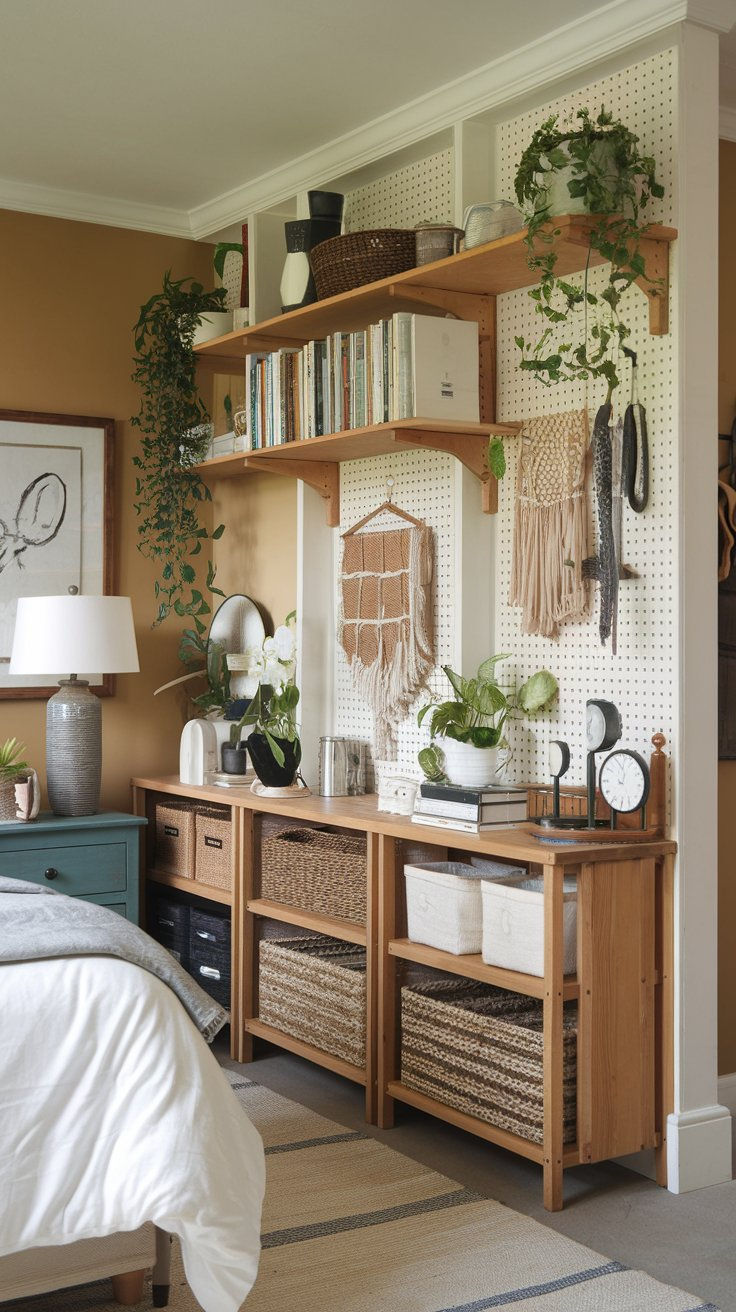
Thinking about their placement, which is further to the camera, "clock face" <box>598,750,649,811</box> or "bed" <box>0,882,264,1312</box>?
"clock face" <box>598,750,649,811</box>

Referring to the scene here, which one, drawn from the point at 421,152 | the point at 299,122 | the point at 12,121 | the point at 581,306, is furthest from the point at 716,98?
the point at 12,121

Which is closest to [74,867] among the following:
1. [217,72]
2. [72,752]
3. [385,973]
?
[72,752]

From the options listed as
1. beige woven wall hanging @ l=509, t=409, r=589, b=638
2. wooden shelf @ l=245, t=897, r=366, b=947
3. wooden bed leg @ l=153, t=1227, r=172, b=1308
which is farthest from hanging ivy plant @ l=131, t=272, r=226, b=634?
wooden bed leg @ l=153, t=1227, r=172, b=1308

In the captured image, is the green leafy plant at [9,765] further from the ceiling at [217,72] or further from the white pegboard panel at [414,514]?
the ceiling at [217,72]

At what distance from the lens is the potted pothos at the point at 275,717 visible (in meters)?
4.05

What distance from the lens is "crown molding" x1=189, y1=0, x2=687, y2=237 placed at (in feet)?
10.1

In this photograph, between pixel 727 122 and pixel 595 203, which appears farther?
pixel 727 122

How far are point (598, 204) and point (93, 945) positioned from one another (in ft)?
6.22

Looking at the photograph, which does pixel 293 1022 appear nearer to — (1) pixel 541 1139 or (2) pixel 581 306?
(1) pixel 541 1139

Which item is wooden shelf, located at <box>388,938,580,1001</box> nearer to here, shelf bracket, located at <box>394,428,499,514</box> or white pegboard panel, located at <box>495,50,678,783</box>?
white pegboard panel, located at <box>495,50,678,783</box>

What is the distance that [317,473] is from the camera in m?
4.26

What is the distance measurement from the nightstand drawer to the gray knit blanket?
140cm

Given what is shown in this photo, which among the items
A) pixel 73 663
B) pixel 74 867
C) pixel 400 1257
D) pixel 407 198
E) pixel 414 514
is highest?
pixel 407 198

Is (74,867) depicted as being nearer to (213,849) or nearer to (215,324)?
(213,849)
